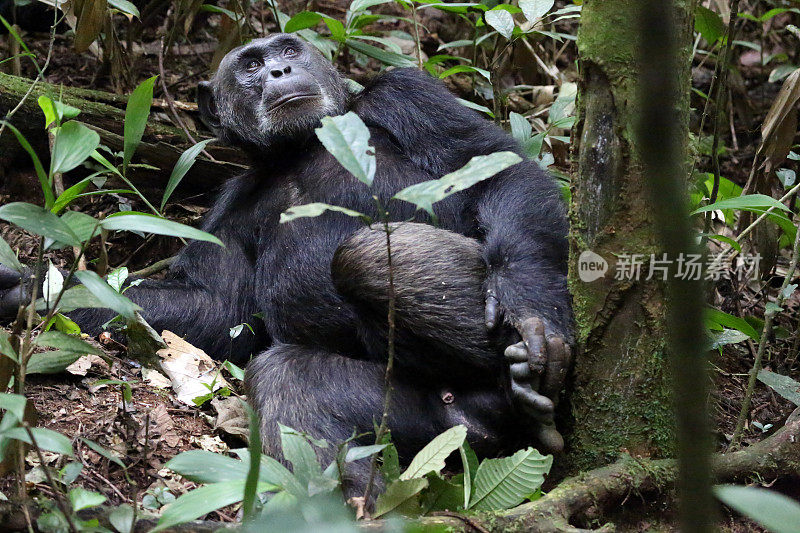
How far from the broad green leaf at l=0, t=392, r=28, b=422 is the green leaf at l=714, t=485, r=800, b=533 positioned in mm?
1666

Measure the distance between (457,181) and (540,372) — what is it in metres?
0.97

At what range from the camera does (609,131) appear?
103 inches

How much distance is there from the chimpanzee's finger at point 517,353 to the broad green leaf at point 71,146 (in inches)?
60.3

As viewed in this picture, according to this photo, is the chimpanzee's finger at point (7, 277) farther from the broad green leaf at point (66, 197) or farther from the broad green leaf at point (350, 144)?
the broad green leaf at point (350, 144)

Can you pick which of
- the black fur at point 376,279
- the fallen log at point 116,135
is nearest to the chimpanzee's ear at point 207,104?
the black fur at point 376,279

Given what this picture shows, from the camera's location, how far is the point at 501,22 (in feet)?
14.5

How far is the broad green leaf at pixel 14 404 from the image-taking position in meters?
2.06

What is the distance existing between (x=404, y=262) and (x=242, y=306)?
4.63 feet

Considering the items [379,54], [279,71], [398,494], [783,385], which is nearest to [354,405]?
[398,494]

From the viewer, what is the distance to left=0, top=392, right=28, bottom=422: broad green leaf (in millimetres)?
2057

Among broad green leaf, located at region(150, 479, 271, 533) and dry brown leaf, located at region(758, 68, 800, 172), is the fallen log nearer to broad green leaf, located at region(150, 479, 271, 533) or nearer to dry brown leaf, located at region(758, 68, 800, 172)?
dry brown leaf, located at region(758, 68, 800, 172)

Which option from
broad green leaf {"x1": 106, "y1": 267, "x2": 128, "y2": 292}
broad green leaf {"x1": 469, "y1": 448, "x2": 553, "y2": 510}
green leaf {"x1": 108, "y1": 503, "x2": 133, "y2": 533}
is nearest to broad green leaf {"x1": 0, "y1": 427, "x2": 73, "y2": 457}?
green leaf {"x1": 108, "y1": 503, "x2": 133, "y2": 533}

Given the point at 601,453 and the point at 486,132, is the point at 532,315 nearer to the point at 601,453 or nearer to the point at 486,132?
the point at 601,453

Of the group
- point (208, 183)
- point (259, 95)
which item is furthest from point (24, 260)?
point (259, 95)
